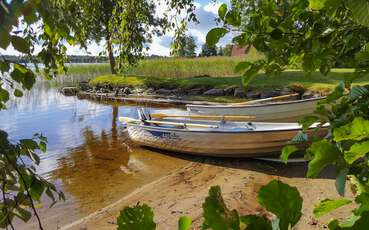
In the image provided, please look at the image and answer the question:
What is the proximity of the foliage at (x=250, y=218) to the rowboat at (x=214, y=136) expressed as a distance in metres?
7.82

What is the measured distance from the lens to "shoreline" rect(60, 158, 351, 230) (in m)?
6.03

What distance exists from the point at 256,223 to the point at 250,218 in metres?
0.01

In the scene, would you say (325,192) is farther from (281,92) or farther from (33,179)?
(281,92)

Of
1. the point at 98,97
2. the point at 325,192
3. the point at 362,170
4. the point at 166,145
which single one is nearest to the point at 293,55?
the point at 362,170

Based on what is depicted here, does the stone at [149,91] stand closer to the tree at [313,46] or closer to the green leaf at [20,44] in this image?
the tree at [313,46]

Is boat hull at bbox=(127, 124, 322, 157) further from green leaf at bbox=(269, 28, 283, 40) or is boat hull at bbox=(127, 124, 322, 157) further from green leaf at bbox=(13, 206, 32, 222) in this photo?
green leaf at bbox=(13, 206, 32, 222)

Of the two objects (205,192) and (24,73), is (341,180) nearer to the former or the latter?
(24,73)

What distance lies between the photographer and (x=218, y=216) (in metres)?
0.57

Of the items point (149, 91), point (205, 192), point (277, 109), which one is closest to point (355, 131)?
point (205, 192)

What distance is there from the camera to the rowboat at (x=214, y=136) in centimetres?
838

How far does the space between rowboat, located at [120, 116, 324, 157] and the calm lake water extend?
0.46 metres

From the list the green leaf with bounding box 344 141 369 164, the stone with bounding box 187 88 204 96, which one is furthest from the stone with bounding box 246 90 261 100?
the green leaf with bounding box 344 141 369 164

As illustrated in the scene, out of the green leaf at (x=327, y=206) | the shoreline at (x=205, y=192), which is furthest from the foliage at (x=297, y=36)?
the shoreline at (x=205, y=192)

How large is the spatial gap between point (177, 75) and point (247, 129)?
20366 millimetres
